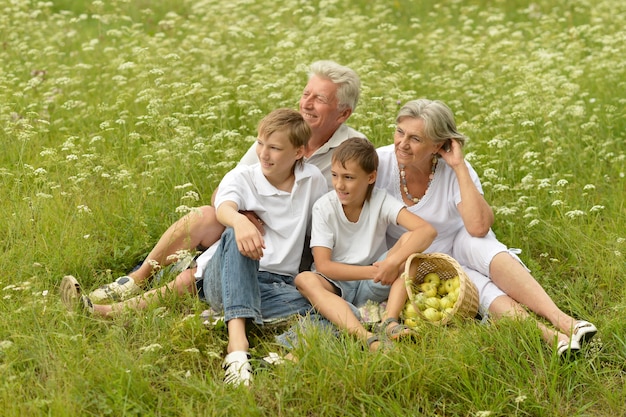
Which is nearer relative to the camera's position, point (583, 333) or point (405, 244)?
point (583, 333)

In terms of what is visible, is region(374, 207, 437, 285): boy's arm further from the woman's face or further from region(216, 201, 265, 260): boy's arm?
region(216, 201, 265, 260): boy's arm

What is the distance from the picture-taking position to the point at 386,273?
16.2 feet

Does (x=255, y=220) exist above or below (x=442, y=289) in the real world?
above

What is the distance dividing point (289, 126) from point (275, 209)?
0.47 metres

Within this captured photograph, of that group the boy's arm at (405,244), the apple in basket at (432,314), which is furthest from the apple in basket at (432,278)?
the apple in basket at (432,314)

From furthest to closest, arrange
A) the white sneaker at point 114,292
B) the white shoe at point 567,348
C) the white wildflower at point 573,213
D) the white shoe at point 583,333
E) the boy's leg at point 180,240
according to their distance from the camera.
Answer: the white wildflower at point 573,213 < the boy's leg at point 180,240 < the white sneaker at point 114,292 < the white shoe at point 583,333 < the white shoe at point 567,348

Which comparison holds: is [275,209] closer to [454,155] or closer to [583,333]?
[454,155]

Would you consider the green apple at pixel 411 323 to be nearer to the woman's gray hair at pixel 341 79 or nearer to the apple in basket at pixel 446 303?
the apple in basket at pixel 446 303

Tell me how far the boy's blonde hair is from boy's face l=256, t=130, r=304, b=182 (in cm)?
2

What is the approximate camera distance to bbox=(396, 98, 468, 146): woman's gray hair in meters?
5.12

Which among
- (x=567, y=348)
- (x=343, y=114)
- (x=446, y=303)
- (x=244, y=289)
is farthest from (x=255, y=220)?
(x=567, y=348)

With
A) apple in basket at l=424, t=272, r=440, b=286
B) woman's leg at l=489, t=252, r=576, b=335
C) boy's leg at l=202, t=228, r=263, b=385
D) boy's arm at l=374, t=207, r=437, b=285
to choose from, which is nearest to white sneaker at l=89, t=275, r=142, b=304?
boy's leg at l=202, t=228, r=263, b=385

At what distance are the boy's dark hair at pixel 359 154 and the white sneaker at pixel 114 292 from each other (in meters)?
1.31

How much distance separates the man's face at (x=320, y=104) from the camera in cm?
555
